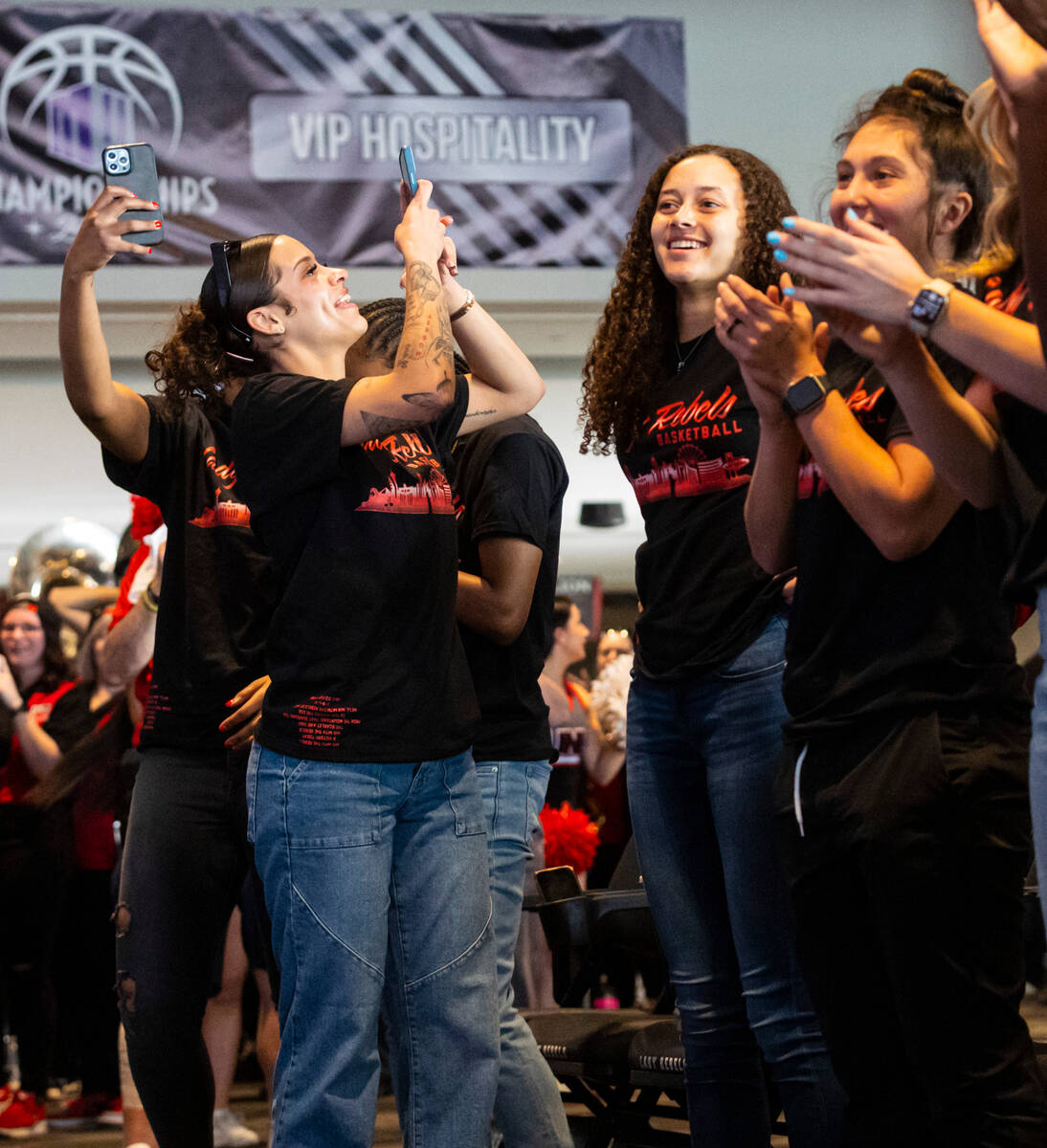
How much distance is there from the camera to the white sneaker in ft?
12.0

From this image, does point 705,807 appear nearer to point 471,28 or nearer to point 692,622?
point 692,622

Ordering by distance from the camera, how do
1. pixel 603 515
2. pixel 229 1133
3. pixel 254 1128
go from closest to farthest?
pixel 229 1133 < pixel 254 1128 < pixel 603 515

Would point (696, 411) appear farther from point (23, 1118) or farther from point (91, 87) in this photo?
point (91, 87)

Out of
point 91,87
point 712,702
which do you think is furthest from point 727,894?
point 91,87

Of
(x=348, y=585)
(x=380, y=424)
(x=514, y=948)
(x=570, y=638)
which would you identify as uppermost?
(x=380, y=424)

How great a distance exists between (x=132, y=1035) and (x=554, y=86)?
5.52m

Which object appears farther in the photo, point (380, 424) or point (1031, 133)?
point (380, 424)

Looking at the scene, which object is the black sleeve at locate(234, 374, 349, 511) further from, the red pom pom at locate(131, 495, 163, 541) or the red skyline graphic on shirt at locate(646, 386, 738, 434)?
the red pom pom at locate(131, 495, 163, 541)

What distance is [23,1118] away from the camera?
420cm

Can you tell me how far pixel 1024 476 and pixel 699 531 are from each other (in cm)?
68

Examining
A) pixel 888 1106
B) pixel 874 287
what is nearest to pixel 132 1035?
pixel 888 1106

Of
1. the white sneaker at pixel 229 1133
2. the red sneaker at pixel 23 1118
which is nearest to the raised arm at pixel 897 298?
the white sneaker at pixel 229 1133

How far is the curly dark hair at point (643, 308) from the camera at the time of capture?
222 centimetres

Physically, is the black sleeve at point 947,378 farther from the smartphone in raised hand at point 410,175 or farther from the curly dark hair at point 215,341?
the curly dark hair at point 215,341
